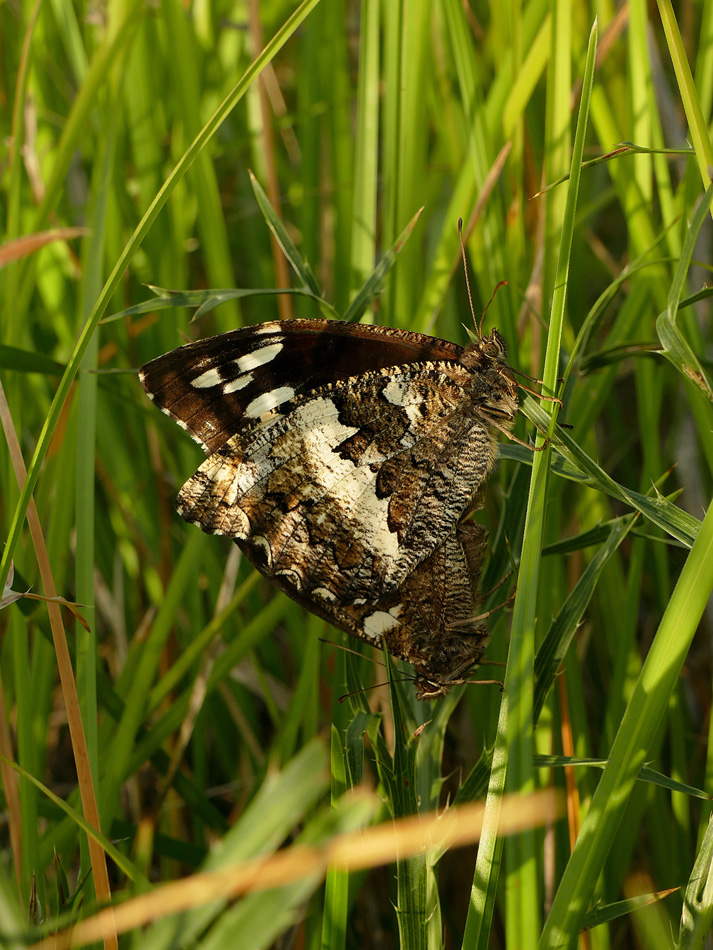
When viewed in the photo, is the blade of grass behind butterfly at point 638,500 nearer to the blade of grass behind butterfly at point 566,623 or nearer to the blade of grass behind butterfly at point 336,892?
the blade of grass behind butterfly at point 566,623

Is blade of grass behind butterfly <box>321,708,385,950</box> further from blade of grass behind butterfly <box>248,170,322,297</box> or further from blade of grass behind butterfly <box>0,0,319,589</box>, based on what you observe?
blade of grass behind butterfly <box>248,170,322,297</box>

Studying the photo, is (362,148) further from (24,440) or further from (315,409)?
(24,440)

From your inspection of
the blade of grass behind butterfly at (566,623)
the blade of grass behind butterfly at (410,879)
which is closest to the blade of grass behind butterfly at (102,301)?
the blade of grass behind butterfly at (410,879)

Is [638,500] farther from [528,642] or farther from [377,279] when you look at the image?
[377,279]

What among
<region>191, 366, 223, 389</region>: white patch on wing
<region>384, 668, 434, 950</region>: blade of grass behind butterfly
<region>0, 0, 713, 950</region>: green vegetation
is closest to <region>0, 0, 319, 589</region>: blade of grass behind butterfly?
<region>0, 0, 713, 950</region>: green vegetation

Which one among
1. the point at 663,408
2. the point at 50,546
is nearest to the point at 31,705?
the point at 50,546

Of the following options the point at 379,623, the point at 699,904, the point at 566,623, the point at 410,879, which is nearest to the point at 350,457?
the point at 379,623

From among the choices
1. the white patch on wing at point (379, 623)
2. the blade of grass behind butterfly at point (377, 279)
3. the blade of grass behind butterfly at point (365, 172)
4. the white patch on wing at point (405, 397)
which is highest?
the blade of grass behind butterfly at point (365, 172)
